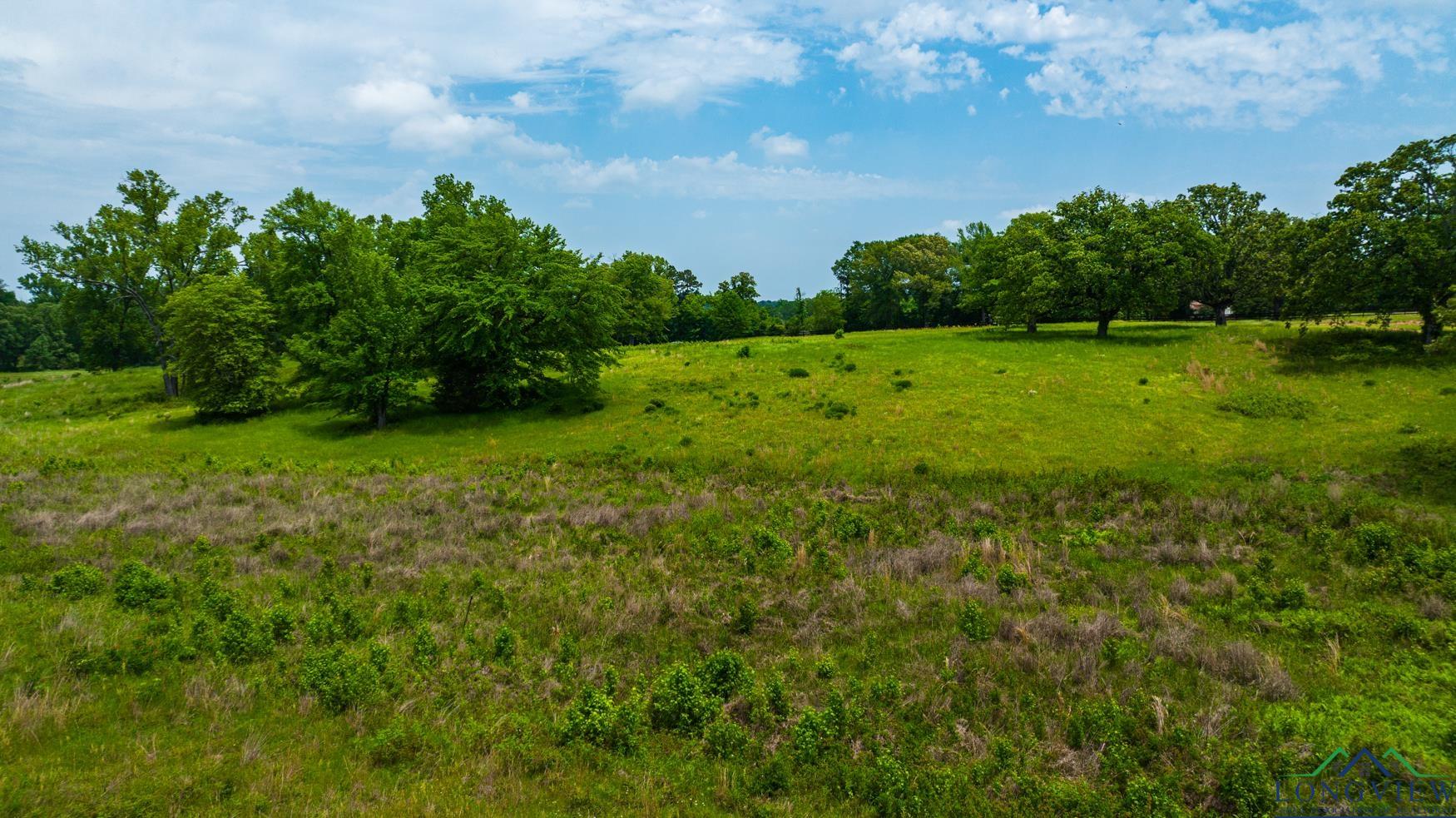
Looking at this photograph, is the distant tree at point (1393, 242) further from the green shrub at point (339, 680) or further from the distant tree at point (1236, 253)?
the green shrub at point (339, 680)

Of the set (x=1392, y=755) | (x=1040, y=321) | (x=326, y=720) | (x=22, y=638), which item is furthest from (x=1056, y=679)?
(x=1040, y=321)

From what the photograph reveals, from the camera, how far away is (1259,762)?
796 cm

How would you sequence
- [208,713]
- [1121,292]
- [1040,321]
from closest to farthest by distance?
[208,713]
[1121,292]
[1040,321]

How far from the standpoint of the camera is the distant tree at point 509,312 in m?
36.6

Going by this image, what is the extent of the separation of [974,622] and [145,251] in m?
68.0

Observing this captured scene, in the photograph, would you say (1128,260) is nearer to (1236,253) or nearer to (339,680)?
(1236,253)

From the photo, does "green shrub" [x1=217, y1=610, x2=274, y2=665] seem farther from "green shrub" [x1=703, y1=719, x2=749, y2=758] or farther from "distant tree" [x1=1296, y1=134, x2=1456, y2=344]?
"distant tree" [x1=1296, y1=134, x2=1456, y2=344]

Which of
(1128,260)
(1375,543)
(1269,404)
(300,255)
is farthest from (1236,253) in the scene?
(300,255)

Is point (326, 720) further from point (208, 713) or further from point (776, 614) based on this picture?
point (776, 614)

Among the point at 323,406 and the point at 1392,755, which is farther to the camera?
the point at 323,406

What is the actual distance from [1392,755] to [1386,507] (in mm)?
15245

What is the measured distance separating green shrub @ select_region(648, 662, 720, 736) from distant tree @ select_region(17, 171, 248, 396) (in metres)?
58.4

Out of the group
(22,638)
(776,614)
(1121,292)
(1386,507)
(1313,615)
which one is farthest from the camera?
(1121,292)

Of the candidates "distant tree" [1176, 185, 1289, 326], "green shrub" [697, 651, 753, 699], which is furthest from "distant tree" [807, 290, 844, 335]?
"green shrub" [697, 651, 753, 699]
